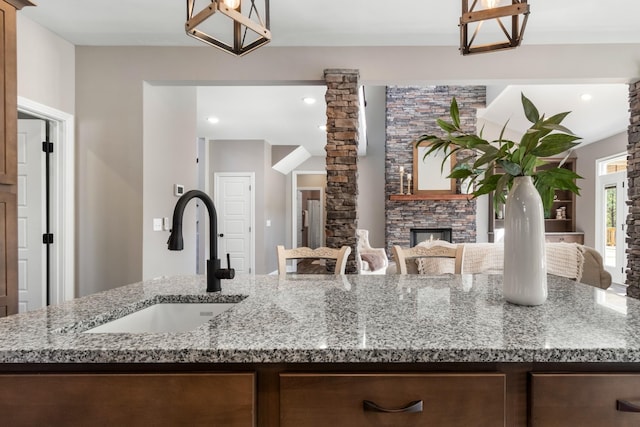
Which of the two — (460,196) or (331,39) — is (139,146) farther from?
(460,196)

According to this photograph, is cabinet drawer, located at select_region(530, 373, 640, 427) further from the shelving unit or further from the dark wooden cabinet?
the shelving unit

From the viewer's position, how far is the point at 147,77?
3262 mm

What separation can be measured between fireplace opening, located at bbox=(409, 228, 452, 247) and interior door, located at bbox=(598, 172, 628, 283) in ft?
8.99

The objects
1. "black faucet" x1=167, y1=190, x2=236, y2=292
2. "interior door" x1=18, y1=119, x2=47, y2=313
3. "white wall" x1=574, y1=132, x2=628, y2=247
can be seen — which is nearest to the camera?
"black faucet" x1=167, y1=190, x2=236, y2=292

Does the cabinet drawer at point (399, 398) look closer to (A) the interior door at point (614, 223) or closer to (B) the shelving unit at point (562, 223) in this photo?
(A) the interior door at point (614, 223)

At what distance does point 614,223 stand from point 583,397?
749 centimetres

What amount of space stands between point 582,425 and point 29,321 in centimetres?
123

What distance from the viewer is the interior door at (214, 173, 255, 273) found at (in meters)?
6.46

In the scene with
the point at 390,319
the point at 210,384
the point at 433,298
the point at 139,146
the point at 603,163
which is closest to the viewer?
the point at 210,384

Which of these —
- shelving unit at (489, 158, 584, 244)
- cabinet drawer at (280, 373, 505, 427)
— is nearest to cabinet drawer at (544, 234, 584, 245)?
shelving unit at (489, 158, 584, 244)

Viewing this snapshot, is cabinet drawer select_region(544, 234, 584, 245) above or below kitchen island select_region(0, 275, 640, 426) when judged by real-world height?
below

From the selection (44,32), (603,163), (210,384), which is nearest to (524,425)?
(210,384)

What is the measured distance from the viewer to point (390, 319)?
892 mm

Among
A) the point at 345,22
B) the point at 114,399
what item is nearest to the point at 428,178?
the point at 345,22
